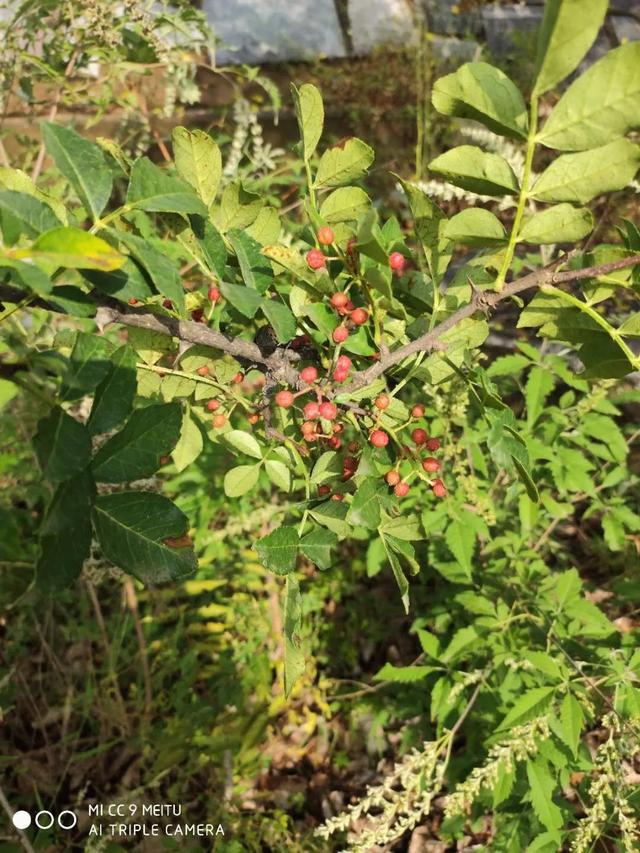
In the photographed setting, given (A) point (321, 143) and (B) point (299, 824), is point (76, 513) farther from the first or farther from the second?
(A) point (321, 143)

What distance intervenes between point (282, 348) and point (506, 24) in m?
4.17

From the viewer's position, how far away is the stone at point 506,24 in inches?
156

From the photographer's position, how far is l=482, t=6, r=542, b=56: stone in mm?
3953

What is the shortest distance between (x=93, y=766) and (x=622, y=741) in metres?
1.44

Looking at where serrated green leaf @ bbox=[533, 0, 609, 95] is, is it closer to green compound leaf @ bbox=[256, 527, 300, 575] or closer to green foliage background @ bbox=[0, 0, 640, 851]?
green foliage background @ bbox=[0, 0, 640, 851]

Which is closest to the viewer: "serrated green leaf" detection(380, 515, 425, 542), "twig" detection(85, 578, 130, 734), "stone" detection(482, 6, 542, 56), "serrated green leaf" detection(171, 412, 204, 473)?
"serrated green leaf" detection(380, 515, 425, 542)

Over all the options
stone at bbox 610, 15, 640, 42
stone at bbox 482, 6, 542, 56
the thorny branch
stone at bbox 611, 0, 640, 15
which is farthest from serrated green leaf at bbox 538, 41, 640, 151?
stone at bbox 611, 0, 640, 15

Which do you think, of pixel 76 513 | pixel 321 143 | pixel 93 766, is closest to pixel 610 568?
pixel 93 766

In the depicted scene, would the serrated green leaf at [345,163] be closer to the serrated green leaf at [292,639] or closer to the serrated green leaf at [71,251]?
the serrated green leaf at [71,251]

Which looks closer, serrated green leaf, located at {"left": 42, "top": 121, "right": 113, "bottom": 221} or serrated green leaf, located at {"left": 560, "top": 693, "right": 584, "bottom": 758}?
serrated green leaf, located at {"left": 42, "top": 121, "right": 113, "bottom": 221}

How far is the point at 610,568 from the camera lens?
212 cm

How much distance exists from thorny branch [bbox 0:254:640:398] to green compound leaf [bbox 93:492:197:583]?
18 cm

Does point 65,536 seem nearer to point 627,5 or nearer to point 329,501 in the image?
point 329,501

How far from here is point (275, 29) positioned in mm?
4355
